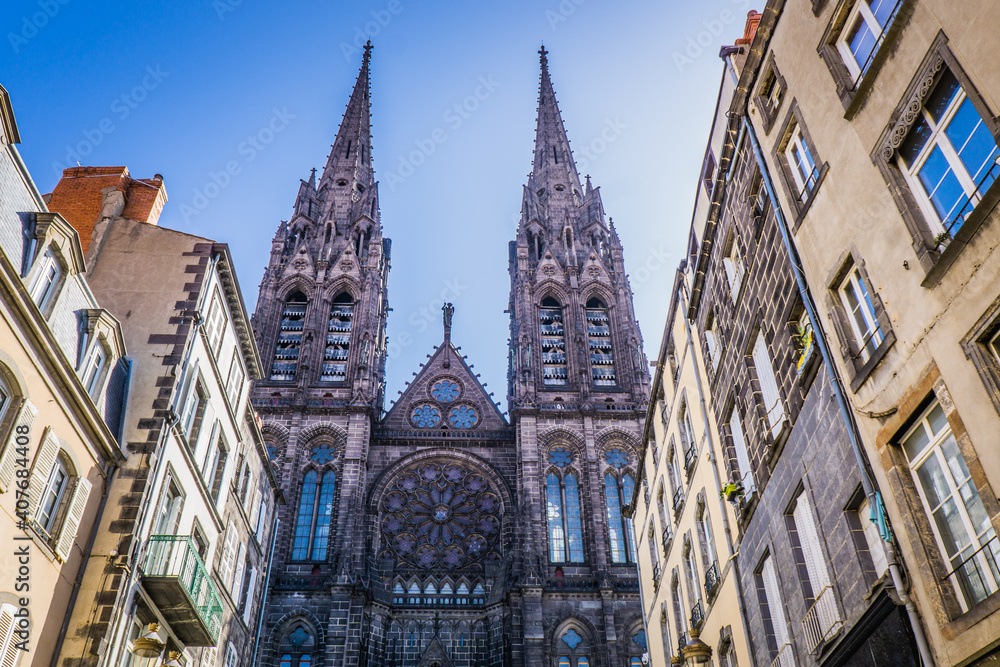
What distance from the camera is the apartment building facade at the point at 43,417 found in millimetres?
10812

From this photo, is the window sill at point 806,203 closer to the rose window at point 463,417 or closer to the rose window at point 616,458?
the rose window at point 616,458

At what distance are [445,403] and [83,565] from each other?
2774 cm

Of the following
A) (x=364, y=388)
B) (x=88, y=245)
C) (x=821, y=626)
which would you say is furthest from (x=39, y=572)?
(x=364, y=388)

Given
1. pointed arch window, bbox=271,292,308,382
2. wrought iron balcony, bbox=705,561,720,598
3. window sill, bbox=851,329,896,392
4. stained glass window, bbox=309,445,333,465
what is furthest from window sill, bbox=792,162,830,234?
pointed arch window, bbox=271,292,308,382

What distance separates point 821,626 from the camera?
34.2 feet

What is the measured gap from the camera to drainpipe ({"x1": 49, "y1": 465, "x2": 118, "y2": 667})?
12.1m

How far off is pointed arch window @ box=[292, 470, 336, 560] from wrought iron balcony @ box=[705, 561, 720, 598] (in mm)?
20648

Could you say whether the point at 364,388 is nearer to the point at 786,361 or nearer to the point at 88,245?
the point at 88,245

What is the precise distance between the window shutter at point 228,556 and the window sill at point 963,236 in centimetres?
1557

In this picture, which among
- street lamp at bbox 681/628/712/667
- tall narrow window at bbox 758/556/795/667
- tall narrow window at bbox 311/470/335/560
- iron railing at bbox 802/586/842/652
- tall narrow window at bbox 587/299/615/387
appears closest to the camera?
iron railing at bbox 802/586/842/652

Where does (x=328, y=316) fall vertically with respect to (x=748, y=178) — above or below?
above

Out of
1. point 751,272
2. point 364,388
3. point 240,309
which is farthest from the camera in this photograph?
point 364,388

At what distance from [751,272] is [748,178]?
1559mm

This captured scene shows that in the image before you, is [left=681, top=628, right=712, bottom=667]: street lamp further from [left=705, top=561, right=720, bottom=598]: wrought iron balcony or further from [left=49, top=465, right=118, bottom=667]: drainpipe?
[left=49, top=465, right=118, bottom=667]: drainpipe
